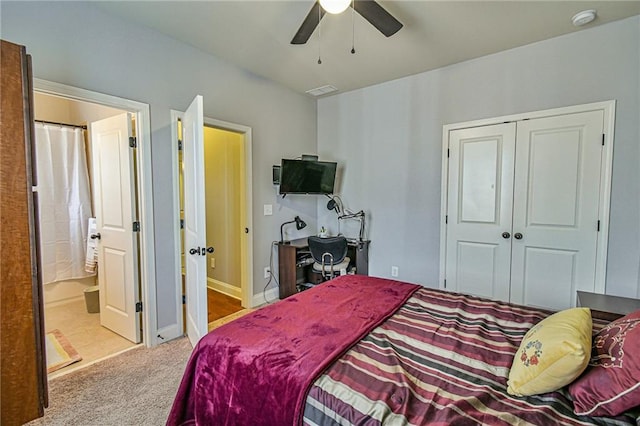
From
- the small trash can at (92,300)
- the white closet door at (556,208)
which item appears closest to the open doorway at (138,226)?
the small trash can at (92,300)

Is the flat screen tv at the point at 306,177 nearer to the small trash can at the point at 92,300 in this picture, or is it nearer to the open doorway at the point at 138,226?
the open doorway at the point at 138,226

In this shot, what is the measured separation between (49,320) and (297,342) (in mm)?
3290

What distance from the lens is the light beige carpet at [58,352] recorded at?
229 cm

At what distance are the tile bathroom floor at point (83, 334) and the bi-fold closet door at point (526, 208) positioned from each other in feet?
11.1

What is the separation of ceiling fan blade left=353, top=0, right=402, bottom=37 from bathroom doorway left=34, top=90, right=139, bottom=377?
2.68 metres

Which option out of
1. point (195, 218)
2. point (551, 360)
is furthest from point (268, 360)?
point (195, 218)

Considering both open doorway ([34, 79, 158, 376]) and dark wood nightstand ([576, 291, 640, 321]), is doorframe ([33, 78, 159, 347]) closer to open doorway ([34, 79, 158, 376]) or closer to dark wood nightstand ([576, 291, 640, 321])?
open doorway ([34, 79, 158, 376])

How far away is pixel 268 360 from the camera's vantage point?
4.06 ft

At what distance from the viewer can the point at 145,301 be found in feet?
8.52

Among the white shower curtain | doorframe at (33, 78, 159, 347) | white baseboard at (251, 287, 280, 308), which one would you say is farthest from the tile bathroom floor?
white baseboard at (251, 287, 280, 308)

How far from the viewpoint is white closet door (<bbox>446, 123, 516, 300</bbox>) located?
302cm

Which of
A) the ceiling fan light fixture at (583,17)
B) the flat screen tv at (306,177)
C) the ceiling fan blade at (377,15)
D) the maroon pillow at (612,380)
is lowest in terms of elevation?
the maroon pillow at (612,380)

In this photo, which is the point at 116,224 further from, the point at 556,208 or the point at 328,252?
the point at 556,208

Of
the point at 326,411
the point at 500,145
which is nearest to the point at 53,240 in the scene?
the point at 326,411
